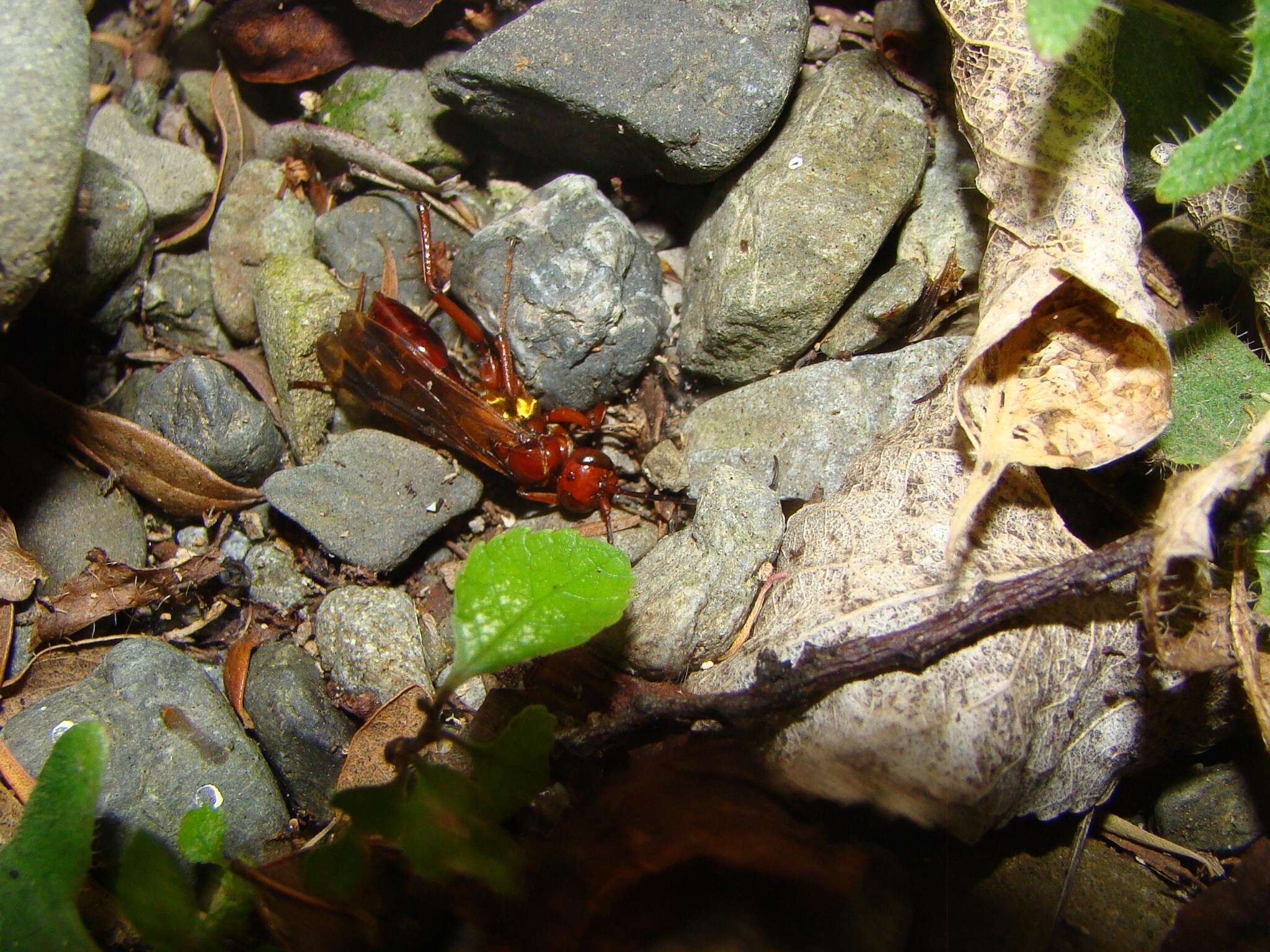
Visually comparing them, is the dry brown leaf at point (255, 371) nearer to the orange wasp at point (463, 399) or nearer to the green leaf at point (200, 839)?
the orange wasp at point (463, 399)

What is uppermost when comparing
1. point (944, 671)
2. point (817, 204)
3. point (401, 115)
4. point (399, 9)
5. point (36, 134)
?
point (399, 9)

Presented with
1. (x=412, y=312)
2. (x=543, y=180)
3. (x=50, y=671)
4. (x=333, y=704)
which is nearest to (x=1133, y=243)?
(x=543, y=180)

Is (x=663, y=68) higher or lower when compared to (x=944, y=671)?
higher

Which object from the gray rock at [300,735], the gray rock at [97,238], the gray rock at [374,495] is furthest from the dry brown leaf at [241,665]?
the gray rock at [97,238]

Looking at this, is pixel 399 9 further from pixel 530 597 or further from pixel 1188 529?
pixel 1188 529

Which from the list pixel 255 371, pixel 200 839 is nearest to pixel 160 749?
pixel 200 839

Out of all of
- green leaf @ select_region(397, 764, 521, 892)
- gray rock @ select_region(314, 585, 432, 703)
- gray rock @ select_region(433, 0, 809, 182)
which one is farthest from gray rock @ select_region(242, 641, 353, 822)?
gray rock @ select_region(433, 0, 809, 182)

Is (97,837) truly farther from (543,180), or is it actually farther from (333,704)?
(543,180)
